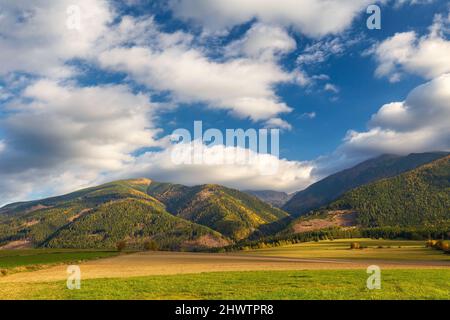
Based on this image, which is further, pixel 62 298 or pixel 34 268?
pixel 34 268
